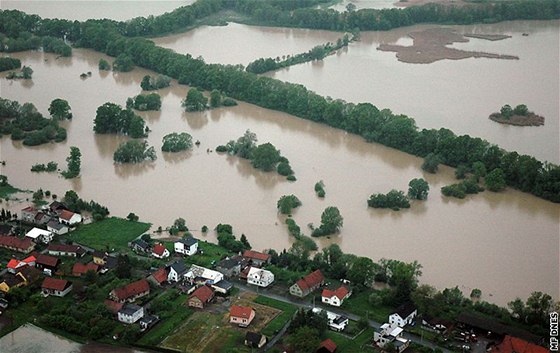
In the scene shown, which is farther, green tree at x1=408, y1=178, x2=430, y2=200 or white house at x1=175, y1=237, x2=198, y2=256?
green tree at x1=408, y1=178, x2=430, y2=200

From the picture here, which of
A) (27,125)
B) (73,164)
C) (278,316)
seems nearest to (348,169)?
(73,164)

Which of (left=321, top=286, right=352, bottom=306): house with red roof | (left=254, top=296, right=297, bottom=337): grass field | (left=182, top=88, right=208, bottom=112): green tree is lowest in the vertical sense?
(left=254, top=296, right=297, bottom=337): grass field

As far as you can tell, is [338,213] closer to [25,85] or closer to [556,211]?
[556,211]

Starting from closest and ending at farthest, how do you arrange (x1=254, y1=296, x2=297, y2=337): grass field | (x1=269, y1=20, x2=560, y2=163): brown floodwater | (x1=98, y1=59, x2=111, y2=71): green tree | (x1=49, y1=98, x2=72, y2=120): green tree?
(x1=254, y1=296, x2=297, y2=337): grass field
(x1=269, y1=20, x2=560, y2=163): brown floodwater
(x1=49, y1=98, x2=72, y2=120): green tree
(x1=98, y1=59, x2=111, y2=71): green tree

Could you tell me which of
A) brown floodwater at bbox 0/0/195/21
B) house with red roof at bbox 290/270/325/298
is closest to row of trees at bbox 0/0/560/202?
brown floodwater at bbox 0/0/195/21

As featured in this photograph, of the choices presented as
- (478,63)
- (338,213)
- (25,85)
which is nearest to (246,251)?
(338,213)

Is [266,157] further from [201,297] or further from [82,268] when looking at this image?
[201,297]

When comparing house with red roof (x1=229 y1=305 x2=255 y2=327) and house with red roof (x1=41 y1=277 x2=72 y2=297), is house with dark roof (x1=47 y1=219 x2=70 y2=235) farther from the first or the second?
house with red roof (x1=229 y1=305 x2=255 y2=327)
